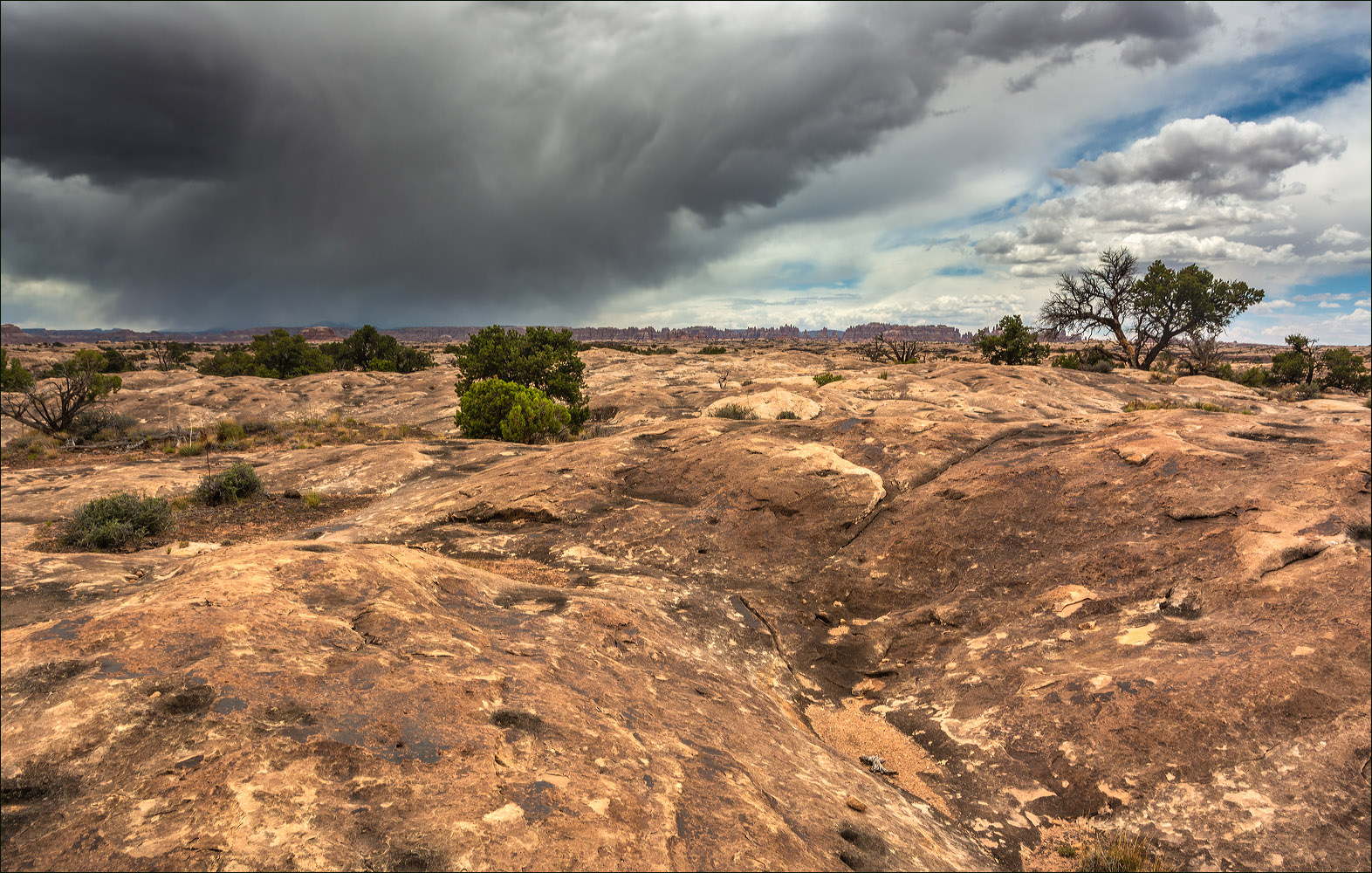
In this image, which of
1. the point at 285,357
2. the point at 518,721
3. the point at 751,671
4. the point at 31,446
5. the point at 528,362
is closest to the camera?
the point at 518,721

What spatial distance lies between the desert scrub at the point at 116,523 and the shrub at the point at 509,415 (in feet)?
34.8

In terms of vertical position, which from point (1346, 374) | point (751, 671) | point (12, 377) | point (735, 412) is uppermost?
point (1346, 374)

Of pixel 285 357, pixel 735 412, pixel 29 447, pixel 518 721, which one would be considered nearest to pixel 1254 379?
pixel 735 412

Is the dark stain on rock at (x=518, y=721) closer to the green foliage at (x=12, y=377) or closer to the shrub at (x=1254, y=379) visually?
the green foliage at (x=12, y=377)

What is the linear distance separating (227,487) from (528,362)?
1806 cm

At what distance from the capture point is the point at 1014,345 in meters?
45.2

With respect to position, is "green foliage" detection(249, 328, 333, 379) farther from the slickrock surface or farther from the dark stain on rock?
the dark stain on rock

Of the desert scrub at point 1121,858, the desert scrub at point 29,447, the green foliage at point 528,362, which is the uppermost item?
the green foliage at point 528,362

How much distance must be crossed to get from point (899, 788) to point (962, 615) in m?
3.24

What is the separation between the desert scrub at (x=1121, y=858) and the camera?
428 cm

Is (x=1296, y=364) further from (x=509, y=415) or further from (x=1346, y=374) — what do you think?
(x=509, y=415)

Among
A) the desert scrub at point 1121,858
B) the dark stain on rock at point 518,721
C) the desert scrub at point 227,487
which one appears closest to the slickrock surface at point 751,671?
the dark stain on rock at point 518,721

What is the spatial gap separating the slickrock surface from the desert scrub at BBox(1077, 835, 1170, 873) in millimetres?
180

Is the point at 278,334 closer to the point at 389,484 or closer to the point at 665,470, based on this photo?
the point at 389,484
